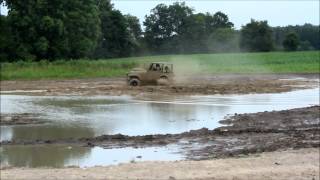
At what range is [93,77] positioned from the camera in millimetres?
53312

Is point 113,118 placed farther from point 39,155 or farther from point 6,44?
Result: point 6,44

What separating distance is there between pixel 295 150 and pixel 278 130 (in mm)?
4198

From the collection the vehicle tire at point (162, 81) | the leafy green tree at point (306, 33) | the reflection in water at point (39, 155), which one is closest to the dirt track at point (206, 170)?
the reflection in water at point (39, 155)

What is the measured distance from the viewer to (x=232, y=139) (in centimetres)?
1667

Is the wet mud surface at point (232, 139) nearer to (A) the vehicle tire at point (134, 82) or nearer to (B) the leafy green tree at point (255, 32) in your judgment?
(B) the leafy green tree at point (255, 32)

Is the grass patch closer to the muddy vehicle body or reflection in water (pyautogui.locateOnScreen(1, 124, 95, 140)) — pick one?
the muddy vehicle body

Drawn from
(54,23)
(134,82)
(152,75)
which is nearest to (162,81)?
(152,75)

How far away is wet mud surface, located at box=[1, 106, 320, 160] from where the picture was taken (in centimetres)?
1469

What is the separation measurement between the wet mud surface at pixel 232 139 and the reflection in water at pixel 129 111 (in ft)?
4.49

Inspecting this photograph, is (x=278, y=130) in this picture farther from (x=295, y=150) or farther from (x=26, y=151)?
(x=26, y=151)

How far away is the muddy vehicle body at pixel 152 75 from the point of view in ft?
132

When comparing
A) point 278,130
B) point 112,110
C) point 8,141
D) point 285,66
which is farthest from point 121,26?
point 285,66

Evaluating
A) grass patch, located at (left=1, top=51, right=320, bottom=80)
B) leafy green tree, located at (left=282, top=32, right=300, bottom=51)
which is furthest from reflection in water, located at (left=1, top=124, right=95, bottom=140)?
grass patch, located at (left=1, top=51, right=320, bottom=80)

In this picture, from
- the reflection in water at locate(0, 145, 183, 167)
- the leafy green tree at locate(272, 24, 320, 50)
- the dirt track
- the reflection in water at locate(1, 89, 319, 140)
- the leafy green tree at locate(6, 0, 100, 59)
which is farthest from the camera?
the reflection in water at locate(1, 89, 319, 140)
